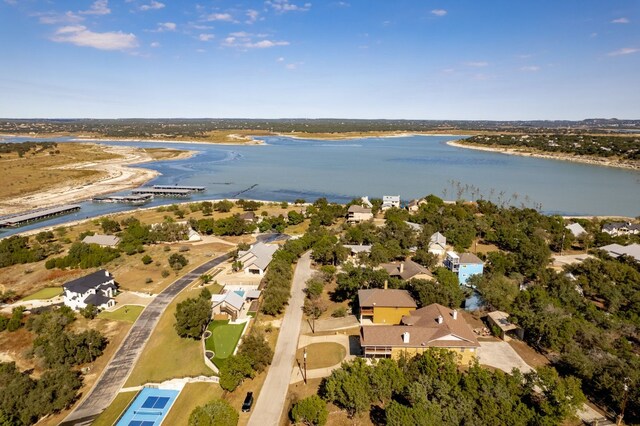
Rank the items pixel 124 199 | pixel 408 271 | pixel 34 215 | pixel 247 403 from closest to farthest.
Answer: pixel 247 403 < pixel 408 271 < pixel 34 215 < pixel 124 199

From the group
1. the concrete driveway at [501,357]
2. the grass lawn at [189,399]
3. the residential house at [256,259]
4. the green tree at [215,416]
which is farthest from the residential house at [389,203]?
the green tree at [215,416]

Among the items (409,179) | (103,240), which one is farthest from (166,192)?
(409,179)

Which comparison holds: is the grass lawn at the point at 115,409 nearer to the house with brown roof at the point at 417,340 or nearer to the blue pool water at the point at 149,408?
the blue pool water at the point at 149,408

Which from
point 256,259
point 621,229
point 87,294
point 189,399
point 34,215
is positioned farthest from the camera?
point 34,215

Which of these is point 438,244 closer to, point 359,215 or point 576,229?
point 359,215

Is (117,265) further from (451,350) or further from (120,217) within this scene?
(451,350)

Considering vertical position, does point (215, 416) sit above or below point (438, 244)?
below
